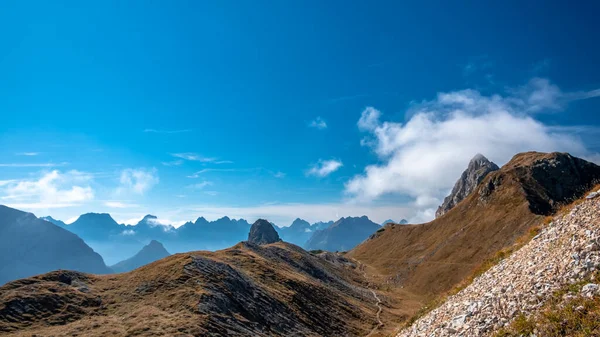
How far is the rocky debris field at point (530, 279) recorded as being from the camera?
14.6 m

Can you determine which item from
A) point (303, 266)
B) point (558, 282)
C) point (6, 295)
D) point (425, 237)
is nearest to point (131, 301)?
point (6, 295)

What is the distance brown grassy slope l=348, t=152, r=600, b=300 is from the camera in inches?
4958

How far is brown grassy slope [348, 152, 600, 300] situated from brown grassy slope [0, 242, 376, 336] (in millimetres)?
59427

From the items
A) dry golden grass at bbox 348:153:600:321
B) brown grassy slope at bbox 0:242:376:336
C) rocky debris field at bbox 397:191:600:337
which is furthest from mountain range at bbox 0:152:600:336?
dry golden grass at bbox 348:153:600:321

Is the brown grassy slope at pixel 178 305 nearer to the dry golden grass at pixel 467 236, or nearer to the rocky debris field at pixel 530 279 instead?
the rocky debris field at pixel 530 279

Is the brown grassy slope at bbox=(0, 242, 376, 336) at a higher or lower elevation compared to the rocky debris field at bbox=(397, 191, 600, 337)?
lower

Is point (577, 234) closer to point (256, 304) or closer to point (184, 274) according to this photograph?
point (256, 304)

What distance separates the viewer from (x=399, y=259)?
7042 inches

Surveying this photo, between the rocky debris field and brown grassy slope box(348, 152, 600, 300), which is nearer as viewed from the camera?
the rocky debris field

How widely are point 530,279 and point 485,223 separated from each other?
15165 cm

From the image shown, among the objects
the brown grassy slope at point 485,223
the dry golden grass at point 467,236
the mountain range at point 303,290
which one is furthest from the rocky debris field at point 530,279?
the brown grassy slope at point 485,223

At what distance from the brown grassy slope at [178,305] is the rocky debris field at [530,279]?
30946mm

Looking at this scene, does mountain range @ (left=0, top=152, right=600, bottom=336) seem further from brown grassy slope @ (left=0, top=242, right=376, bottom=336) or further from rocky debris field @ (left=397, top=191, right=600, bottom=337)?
brown grassy slope @ (left=0, top=242, right=376, bottom=336)

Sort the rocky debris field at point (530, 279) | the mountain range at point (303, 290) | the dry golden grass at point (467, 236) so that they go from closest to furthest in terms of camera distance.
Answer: the rocky debris field at point (530, 279) < the mountain range at point (303, 290) < the dry golden grass at point (467, 236)
